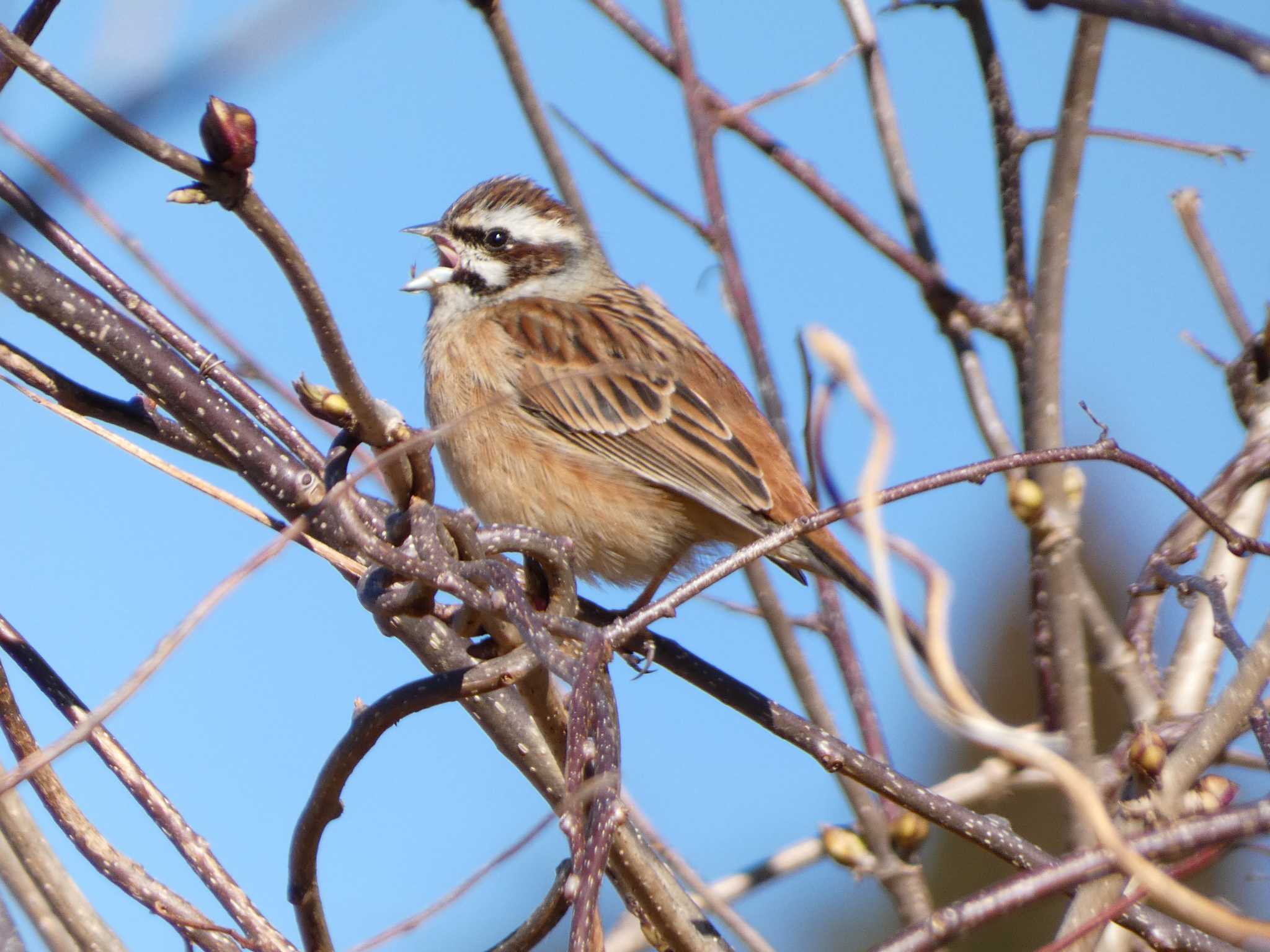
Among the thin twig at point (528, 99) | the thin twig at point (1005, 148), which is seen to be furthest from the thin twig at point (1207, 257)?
the thin twig at point (528, 99)

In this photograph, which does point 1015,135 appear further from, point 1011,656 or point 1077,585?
point 1011,656

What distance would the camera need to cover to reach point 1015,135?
126 inches

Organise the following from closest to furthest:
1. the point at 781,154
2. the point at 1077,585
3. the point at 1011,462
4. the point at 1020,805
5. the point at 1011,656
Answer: the point at 1011,462
the point at 1077,585
the point at 781,154
the point at 1020,805
the point at 1011,656

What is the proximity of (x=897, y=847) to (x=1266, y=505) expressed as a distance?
38.1 inches

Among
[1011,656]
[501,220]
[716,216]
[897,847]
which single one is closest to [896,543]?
[897,847]

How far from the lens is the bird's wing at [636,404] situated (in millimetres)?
4121

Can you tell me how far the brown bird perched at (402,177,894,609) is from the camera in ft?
13.5

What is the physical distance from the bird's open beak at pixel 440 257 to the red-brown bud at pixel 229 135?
324cm

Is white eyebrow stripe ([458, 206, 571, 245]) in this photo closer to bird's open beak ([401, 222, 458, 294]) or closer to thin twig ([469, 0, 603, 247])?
bird's open beak ([401, 222, 458, 294])

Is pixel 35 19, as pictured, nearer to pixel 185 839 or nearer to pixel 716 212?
pixel 185 839

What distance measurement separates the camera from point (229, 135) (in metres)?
1.32

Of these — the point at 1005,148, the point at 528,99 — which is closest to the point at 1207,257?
the point at 1005,148

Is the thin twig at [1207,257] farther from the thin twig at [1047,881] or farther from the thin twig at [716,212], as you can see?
the thin twig at [1047,881]

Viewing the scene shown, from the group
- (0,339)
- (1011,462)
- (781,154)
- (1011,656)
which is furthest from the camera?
(1011,656)
